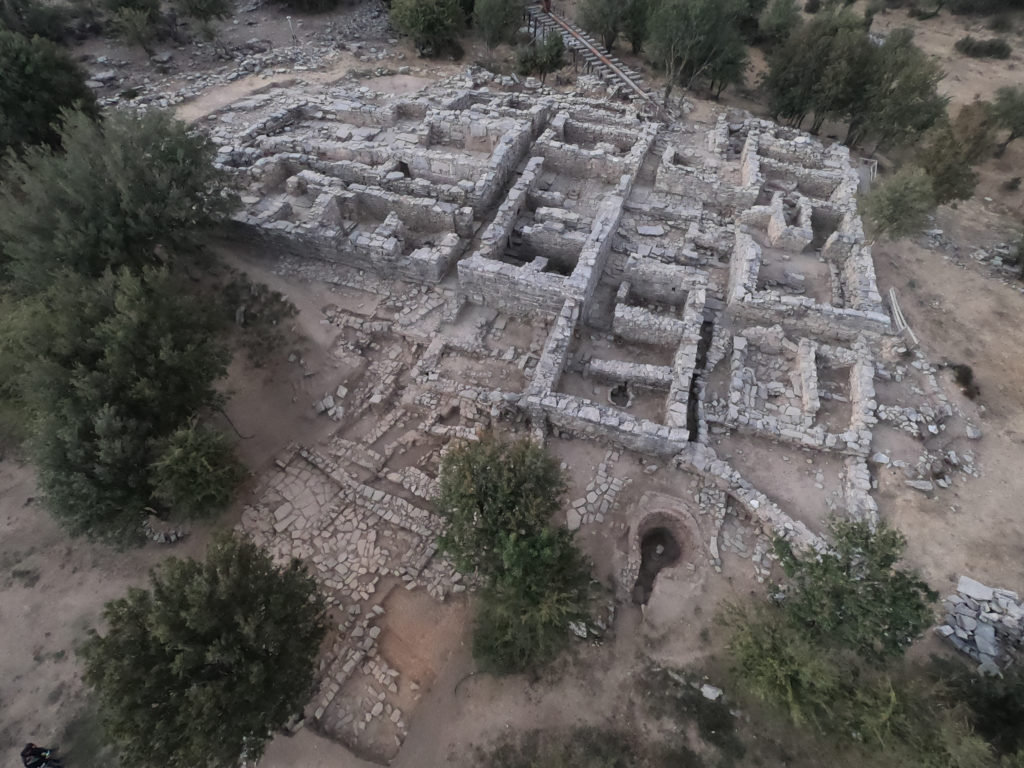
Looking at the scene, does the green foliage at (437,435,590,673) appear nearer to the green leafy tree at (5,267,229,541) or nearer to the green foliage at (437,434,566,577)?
the green foliage at (437,434,566,577)

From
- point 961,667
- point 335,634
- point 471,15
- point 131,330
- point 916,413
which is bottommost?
point 335,634

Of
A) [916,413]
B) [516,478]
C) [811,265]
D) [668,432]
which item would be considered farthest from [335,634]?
[811,265]

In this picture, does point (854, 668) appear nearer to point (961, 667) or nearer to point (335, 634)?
point (961, 667)

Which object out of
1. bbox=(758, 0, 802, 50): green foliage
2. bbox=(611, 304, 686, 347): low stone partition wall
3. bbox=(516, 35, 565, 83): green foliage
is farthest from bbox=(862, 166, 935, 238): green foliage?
bbox=(516, 35, 565, 83): green foliage

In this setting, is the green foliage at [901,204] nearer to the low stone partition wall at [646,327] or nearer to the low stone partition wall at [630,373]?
the low stone partition wall at [646,327]

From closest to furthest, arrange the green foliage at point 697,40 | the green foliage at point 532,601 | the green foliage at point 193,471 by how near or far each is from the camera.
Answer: the green foliage at point 532,601
the green foliage at point 193,471
the green foliage at point 697,40

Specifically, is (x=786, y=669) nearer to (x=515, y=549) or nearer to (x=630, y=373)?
(x=515, y=549)

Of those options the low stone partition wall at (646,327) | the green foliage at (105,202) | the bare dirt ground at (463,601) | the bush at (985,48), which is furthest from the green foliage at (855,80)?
the green foliage at (105,202)
